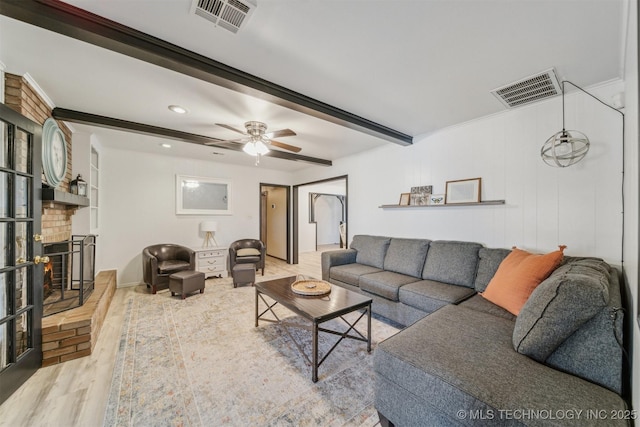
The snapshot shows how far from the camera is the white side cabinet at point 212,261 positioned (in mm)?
4523

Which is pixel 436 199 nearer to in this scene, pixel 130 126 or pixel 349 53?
pixel 349 53

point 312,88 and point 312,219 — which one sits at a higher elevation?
point 312,88

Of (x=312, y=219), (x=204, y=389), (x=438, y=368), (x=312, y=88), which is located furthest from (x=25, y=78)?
(x=312, y=219)

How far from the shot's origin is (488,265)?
2492 millimetres

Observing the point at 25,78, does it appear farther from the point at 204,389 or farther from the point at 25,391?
the point at 204,389

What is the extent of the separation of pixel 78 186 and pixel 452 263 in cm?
468

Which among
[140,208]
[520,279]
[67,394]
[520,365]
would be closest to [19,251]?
[67,394]

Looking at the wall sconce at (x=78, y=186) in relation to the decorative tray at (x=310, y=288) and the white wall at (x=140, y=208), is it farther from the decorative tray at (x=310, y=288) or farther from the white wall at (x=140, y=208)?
the decorative tray at (x=310, y=288)

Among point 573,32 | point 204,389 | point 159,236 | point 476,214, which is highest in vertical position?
point 573,32

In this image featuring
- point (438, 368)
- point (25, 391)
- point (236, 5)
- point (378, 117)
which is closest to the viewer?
point (438, 368)

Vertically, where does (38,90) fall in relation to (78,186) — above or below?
above

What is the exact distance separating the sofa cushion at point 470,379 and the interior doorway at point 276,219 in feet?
16.3

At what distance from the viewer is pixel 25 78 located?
6.55ft

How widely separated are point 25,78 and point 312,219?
21.9ft
